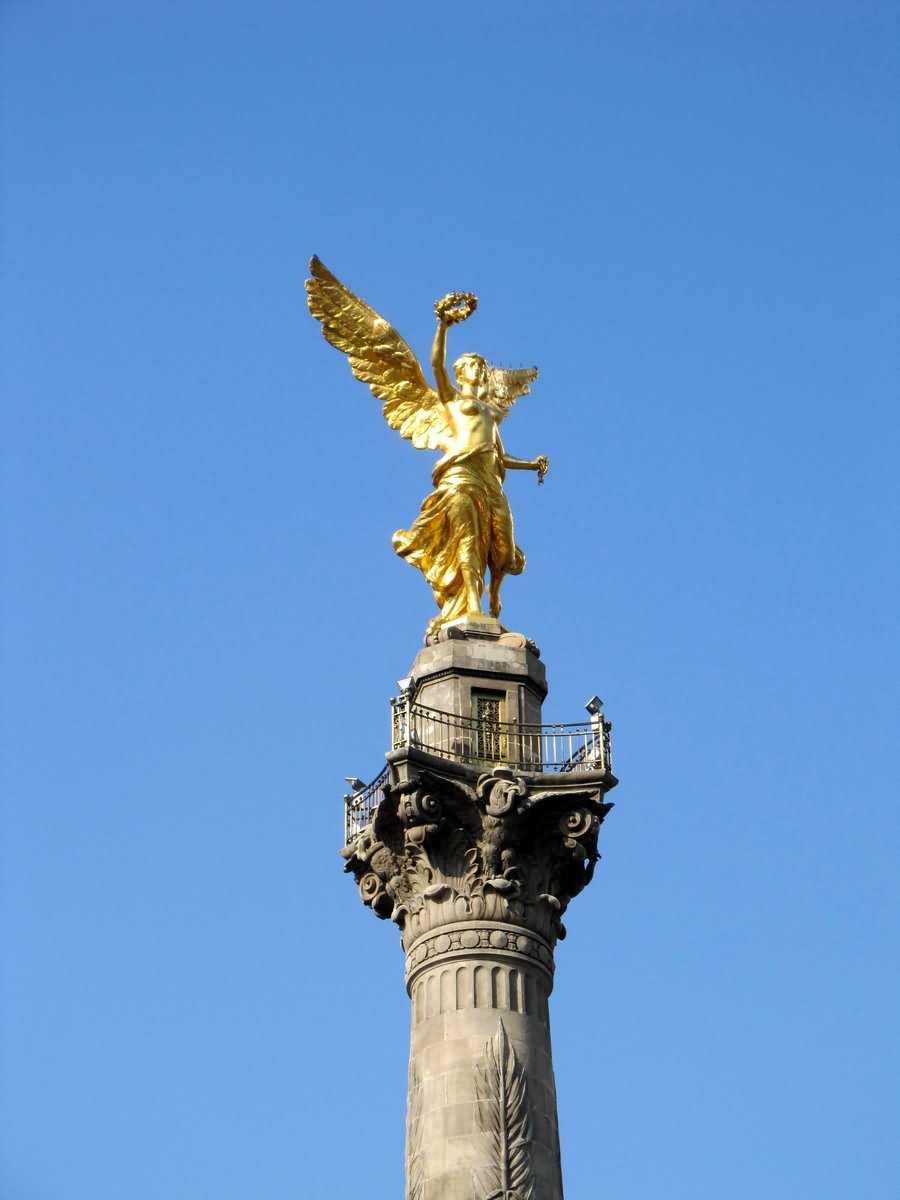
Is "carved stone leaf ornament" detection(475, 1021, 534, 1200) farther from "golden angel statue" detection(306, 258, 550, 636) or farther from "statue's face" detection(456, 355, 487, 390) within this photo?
"statue's face" detection(456, 355, 487, 390)

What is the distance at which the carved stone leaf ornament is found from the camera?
35.2 m

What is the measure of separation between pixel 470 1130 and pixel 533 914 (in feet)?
11.7

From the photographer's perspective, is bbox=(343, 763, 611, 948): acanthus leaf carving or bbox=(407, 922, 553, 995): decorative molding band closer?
bbox=(407, 922, 553, 995): decorative molding band

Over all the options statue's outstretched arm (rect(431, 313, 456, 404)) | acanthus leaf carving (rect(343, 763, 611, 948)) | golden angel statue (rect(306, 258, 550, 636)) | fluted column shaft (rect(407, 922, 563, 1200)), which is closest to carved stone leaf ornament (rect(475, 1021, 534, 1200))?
fluted column shaft (rect(407, 922, 563, 1200))


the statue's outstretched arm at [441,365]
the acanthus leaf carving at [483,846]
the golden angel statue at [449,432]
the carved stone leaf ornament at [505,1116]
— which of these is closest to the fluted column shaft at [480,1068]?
the carved stone leaf ornament at [505,1116]

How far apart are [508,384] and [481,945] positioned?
11.1 meters

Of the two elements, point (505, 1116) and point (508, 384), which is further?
point (508, 384)

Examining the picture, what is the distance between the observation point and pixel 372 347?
43.5 meters

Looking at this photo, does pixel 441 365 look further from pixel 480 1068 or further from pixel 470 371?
A: pixel 480 1068

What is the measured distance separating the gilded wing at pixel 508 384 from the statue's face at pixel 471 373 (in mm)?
320

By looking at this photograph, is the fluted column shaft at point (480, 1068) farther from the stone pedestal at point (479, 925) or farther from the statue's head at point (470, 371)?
the statue's head at point (470, 371)

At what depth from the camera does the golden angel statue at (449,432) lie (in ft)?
136

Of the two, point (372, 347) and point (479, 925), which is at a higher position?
point (372, 347)

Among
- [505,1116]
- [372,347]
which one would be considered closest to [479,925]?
[505,1116]
